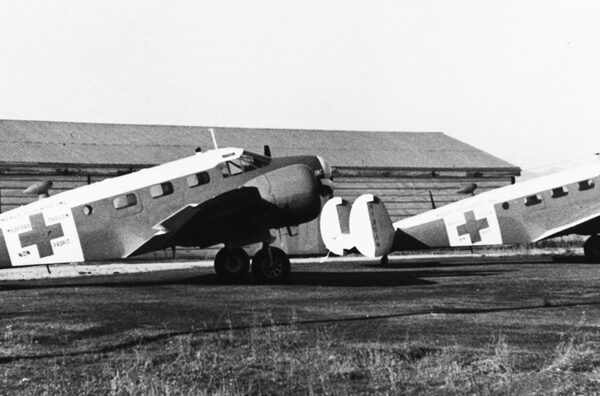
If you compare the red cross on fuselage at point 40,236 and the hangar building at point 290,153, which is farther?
the hangar building at point 290,153

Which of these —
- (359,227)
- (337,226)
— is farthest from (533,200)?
(337,226)

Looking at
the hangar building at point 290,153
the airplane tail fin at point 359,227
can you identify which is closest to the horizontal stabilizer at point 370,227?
the airplane tail fin at point 359,227

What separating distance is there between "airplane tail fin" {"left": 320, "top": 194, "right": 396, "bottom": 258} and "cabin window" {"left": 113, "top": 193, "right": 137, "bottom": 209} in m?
8.27

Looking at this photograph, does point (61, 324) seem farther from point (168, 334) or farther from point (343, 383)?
point (343, 383)

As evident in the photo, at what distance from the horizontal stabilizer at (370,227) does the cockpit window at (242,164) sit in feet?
20.2

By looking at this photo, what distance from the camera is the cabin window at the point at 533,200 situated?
29.3 m

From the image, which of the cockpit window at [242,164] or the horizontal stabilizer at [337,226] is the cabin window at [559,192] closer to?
the horizontal stabilizer at [337,226]

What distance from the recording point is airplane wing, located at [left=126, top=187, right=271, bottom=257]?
62.0 ft

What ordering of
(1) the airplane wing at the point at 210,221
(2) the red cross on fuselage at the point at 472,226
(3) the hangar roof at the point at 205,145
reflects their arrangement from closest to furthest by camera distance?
1. (1) the airplane wing at the point at 210,221
2. (2) the red cross on fuselage at the point at 472,226
3. (3) the hangar roof at the point at 205,145

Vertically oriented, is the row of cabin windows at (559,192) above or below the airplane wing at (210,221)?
below

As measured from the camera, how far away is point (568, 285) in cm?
1844

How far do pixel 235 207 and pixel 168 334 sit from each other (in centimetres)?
883

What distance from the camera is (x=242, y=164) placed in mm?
20141

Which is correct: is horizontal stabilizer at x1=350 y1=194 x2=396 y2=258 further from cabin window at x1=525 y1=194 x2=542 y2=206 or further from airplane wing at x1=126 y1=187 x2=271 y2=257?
airplane wing at x1=126 y1=187 x2=271 y2=257
